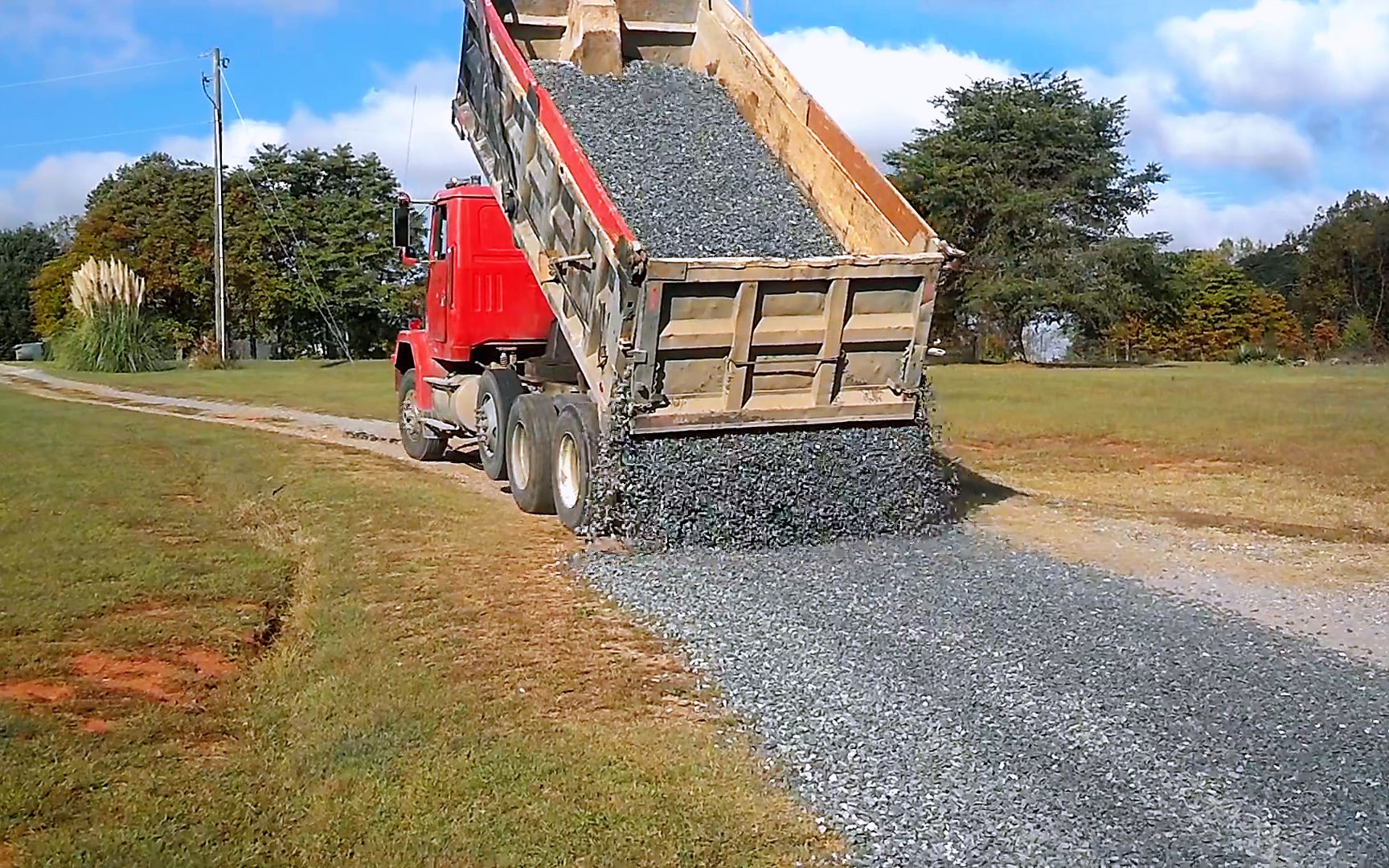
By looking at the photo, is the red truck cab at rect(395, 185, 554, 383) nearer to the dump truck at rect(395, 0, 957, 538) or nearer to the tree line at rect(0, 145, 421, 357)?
the dump truck at rect(395, 0, 957, 538)

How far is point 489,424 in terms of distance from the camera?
1210 centimetres

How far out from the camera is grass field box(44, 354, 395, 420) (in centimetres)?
2300

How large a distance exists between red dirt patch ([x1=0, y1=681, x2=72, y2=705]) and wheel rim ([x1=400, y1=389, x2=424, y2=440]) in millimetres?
8552

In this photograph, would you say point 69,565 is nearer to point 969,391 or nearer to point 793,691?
point 793,691

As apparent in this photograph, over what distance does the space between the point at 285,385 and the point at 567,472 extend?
20524 millimetres

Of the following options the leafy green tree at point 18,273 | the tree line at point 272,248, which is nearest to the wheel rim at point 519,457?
the tree line at point 272,248

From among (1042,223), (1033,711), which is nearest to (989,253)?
(1042,223)

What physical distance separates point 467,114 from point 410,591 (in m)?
5.55

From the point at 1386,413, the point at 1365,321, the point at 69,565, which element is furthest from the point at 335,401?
the point at 1365,321

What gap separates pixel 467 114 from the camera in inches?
474

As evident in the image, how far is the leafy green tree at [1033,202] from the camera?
148ft

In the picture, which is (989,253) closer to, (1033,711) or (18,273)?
(1033,711)

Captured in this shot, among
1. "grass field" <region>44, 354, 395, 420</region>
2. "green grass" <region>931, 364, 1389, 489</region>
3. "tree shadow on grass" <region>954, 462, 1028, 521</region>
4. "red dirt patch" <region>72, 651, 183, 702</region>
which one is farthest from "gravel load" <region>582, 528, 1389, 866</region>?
"grass field" <region>44, 354, 395, 420</region>

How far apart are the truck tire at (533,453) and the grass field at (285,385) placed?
9.64 meters
